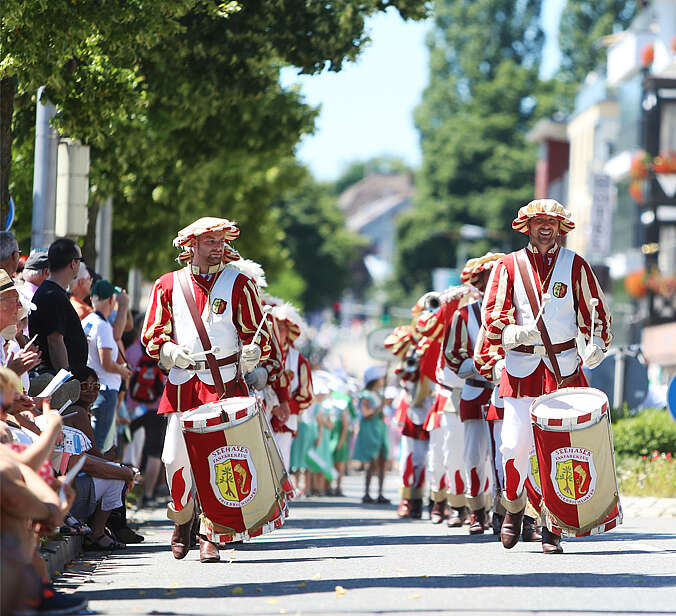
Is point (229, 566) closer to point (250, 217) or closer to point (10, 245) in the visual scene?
point (10, 245)

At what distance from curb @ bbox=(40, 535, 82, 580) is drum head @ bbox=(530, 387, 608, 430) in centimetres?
299

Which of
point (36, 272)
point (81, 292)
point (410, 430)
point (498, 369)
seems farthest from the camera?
point (410, 430)

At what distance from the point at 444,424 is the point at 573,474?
4.16 metres

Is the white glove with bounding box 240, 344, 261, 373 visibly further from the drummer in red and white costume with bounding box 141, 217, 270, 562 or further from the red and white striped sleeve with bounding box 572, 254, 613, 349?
the red and white striped sleeve with bounding box 572, 254, 613, 349

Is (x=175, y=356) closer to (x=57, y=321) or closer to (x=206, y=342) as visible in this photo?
(x=206, y=342)

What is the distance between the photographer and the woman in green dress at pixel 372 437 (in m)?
21.4

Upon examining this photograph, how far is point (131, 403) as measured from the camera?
672 inches

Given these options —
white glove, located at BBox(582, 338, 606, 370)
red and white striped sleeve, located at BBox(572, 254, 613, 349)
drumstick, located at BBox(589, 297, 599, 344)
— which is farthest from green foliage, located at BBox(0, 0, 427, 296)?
white glove, located at BBox(582, 338, 606, 370)

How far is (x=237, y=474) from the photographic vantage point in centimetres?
1002

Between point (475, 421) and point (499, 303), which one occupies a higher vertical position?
point (499, 303)

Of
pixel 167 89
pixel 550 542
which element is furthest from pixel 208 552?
pixel 167 89

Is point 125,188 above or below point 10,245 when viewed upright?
above

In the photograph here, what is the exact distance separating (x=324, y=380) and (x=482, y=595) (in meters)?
15.3

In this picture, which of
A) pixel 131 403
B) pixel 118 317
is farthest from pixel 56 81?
pixel 131 403
